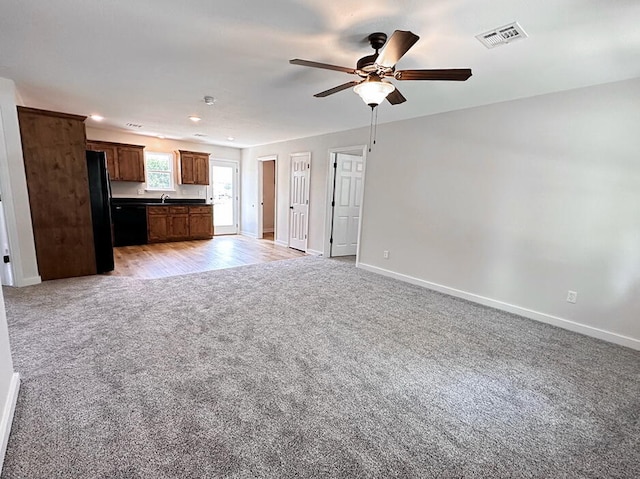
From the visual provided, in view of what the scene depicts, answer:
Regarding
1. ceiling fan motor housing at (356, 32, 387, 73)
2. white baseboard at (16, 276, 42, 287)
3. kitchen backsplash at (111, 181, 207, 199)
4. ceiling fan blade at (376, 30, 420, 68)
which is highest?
ceiling fan motor housing at (356, 32, 387, 73)

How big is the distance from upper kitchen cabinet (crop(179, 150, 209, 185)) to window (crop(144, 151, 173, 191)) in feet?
1.24

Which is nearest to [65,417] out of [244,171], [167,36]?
[167,36]

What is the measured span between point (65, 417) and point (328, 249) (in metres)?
4.62

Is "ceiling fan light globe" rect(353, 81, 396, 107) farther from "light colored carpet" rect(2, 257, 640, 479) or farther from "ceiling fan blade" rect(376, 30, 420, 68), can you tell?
"light colored carpet" rect(2, 257, 640, 479)

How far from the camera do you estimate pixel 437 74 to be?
195 centimetres

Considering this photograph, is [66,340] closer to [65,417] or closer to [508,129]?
[65,417]

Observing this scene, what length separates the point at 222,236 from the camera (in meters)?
8.09

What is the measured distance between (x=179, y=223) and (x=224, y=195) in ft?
5.37

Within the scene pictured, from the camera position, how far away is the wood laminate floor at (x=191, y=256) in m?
4.68

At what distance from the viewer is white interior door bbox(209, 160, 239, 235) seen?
8055 millimetres

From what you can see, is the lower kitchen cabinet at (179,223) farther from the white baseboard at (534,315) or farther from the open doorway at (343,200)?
the white baseboard at (534,315)

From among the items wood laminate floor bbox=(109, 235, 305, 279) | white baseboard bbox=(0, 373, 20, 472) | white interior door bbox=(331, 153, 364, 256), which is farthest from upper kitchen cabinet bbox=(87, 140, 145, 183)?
white baseboard bbox=(0, 373, 20, 472)

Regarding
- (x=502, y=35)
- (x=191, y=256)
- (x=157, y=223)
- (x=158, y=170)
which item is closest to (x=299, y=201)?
(x=191, y=256)

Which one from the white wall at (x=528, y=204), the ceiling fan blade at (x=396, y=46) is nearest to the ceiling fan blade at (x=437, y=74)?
the ceiling fan blade at (x=396, y=46)
